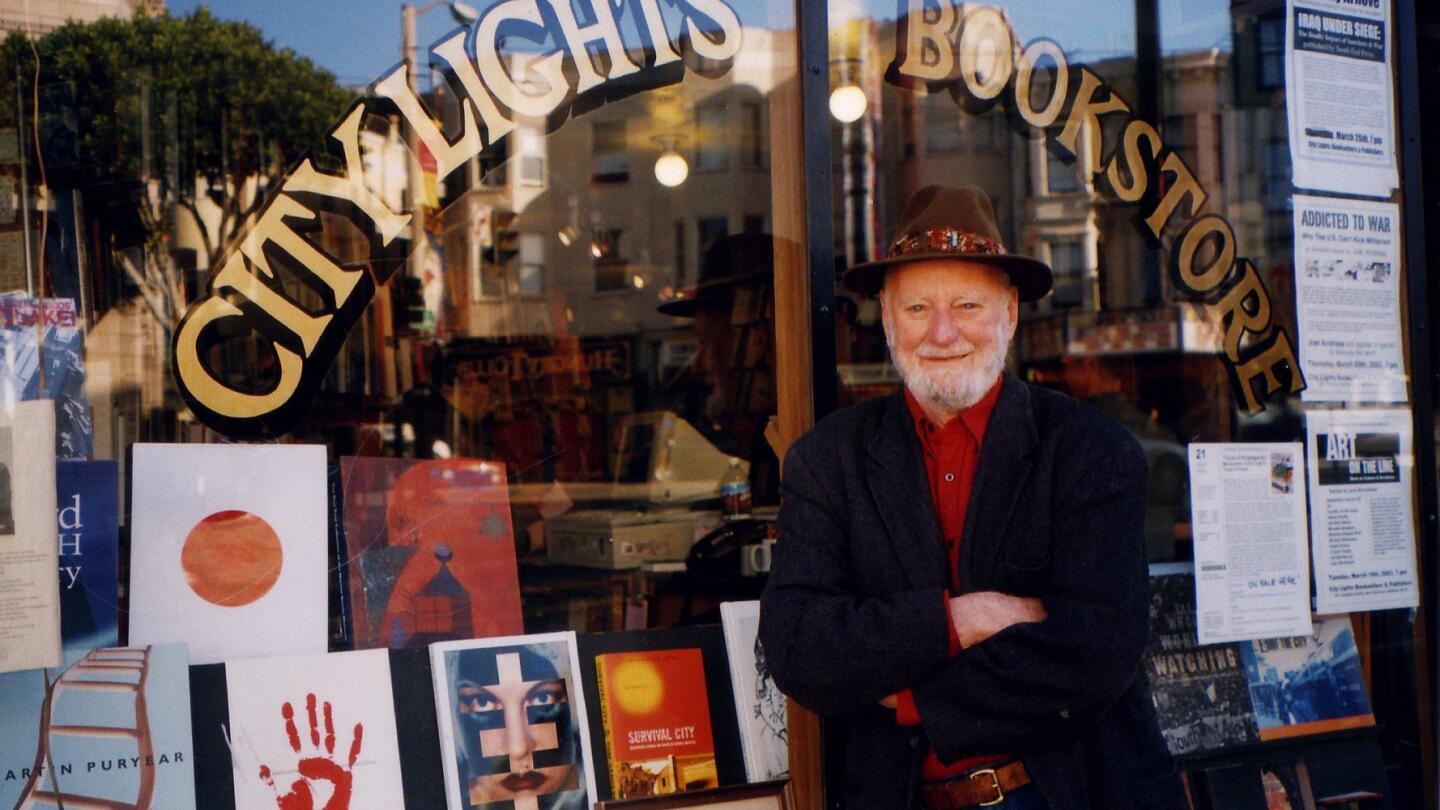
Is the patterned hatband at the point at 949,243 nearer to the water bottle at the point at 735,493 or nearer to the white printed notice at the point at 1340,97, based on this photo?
the white printed notice at the point at 1340,97

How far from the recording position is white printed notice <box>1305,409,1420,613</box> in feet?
10.6

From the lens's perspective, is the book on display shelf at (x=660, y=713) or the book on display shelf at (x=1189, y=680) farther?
the book on display shelf at (x=1189, y=680)

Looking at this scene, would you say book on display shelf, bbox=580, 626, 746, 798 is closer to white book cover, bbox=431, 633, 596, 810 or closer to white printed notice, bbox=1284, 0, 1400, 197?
white book cover, bbox=431, 633, 596, 810

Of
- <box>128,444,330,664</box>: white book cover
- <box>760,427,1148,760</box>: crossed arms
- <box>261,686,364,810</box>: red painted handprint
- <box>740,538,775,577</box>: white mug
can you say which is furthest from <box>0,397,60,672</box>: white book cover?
<box>740,538,775,577</box>: white mug

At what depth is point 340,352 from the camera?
9.80 ft

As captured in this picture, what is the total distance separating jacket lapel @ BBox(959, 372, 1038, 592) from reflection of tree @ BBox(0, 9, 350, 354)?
1.87 metres

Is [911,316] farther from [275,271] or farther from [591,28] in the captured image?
[275,271]

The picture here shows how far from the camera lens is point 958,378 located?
7.15 ft

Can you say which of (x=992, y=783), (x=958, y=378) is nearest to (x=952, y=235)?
(x=958, y=378)

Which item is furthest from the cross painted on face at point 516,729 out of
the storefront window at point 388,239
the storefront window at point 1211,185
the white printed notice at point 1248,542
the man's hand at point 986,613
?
the white printed notice at point 1248,542

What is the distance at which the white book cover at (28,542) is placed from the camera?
2078mm

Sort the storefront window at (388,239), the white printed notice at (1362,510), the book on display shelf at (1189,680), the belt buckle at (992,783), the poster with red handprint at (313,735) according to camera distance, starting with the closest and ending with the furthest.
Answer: the belt buckle at (992,783) → the poster with red handprint at (313,735) → the storefront window at (388,239) → the book on display shelf at (1189,680) → the white printed notice at (1362,510)

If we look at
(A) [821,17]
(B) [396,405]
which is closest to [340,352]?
(A) [821,17]

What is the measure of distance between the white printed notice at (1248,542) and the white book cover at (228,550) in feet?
6.87
